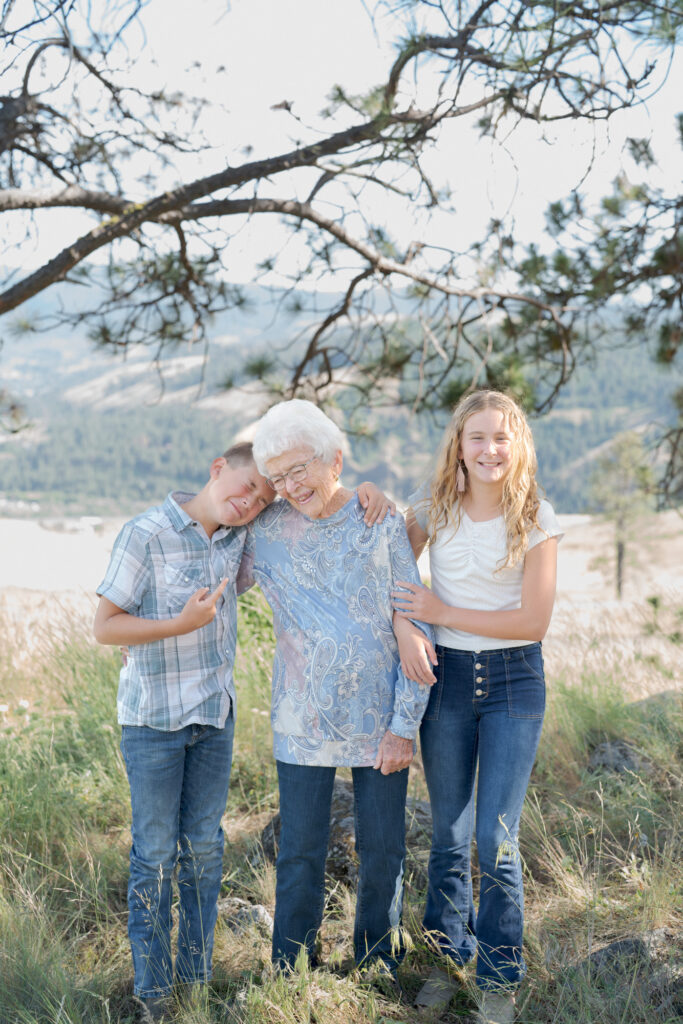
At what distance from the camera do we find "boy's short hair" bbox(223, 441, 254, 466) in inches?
90.5

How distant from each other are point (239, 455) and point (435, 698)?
0.86 m

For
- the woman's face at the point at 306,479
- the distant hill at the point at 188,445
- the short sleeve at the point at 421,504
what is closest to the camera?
the woman's face at the point at 306,479

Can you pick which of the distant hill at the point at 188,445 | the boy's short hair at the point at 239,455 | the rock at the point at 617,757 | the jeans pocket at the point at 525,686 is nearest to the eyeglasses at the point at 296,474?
the boy's short hair at the point at 239,455

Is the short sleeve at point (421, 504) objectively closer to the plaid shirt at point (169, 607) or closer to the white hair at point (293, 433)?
the white hair at point (293, 433)

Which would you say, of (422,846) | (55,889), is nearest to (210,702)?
(55,889)

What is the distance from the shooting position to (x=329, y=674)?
7.42 feet

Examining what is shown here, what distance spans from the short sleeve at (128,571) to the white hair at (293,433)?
368 mm

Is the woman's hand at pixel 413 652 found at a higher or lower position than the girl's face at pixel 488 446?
lower

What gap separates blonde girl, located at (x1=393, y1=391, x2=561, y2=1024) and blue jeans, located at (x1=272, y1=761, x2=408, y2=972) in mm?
138

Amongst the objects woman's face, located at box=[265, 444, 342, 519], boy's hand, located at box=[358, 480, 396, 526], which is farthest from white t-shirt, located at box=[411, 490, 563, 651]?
woman's face, located at box=[265, 444, 342, 519]

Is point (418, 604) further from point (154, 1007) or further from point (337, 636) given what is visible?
point (154, 1007)

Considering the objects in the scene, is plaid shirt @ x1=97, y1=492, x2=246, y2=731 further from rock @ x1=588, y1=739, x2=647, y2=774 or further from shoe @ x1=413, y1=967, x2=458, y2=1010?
rock @ x1=588, y1=739, x2=647, y2=774

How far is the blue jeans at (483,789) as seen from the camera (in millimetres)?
2236

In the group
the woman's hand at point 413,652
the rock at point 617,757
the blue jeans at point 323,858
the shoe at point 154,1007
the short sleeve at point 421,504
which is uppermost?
the short sleeve at point 421,504
